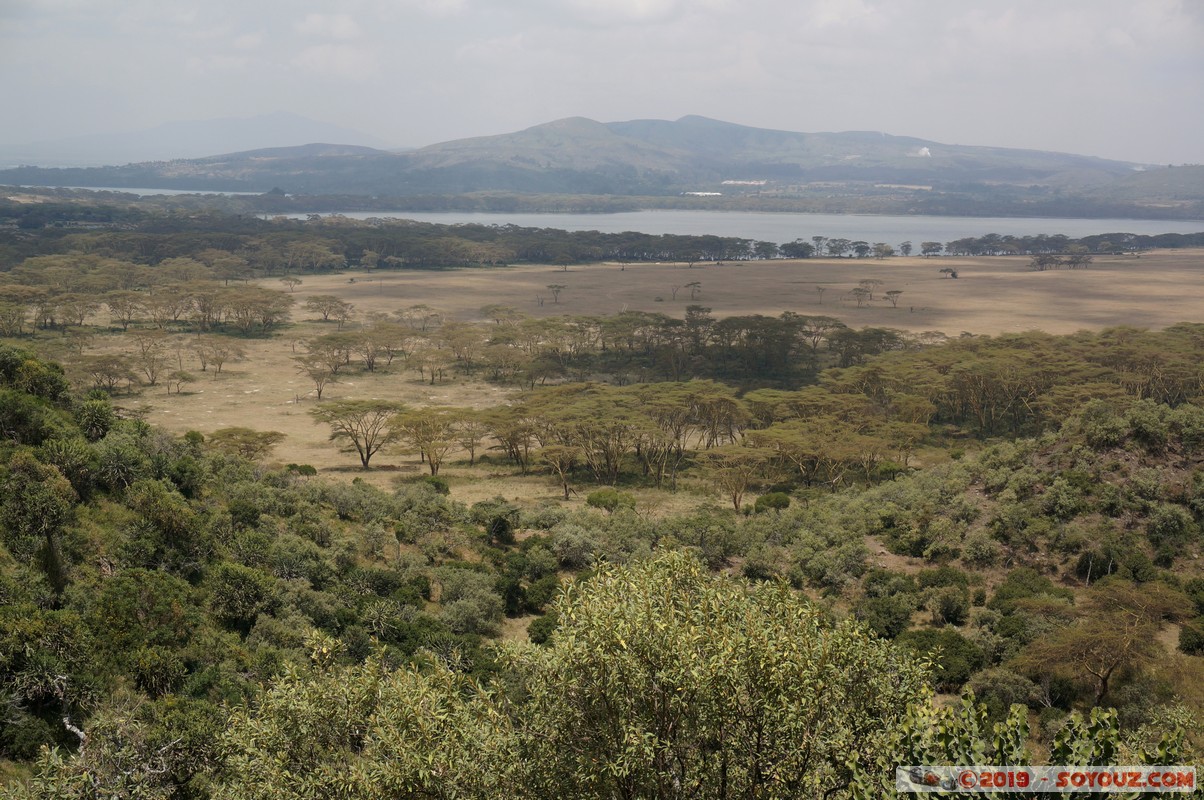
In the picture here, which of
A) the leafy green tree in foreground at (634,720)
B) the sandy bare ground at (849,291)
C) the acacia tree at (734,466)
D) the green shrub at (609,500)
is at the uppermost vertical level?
the sandy bare ground at (849,291)

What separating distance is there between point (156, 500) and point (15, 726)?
9.91 meters

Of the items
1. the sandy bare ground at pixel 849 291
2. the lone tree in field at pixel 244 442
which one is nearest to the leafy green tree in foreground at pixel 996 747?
the lone tree in field at pixel 244 442

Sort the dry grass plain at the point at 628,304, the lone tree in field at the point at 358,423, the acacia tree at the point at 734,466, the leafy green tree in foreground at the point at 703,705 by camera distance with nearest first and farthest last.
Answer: the leafy green tree in foreground at the point at 703,705, the acacia tree at the point at 734,466, the lone tree in field at the point at 358,423, the dry grass plain at the point at 628,304

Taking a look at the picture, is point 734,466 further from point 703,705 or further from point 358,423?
point 703,705

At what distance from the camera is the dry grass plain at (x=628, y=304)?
49156 mm

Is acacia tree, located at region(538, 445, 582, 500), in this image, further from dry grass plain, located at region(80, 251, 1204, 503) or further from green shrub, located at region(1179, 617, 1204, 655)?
green shrub, located at region(1179, 617, 1204, 655)

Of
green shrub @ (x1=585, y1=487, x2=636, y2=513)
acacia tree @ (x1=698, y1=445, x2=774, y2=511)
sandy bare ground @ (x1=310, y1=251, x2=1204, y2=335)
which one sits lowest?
green shrub @ (x1=585, y1=487, x2=636, y2=513)

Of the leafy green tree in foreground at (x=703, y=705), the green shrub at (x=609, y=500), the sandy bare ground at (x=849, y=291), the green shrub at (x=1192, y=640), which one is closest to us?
the leafy green tree in foreground at (x=703, y=705)

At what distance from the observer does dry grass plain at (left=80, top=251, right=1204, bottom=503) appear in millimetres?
49156

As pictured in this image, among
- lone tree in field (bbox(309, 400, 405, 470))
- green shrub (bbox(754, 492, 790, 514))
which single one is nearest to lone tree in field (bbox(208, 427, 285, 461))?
lone tree in field (bbox(309, 400, 405, 470))

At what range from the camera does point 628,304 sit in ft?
337

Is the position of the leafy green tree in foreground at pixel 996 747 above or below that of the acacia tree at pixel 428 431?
above

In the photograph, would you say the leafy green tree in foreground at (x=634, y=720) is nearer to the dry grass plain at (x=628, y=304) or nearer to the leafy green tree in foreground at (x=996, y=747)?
the leafy green tree in foreground at (x=996, y=747)

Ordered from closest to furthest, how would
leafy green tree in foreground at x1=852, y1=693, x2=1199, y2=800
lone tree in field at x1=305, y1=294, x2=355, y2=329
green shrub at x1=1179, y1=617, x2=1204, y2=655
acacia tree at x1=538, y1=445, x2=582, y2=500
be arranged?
leafy green tree in foreground at x1=852, y1=693, x2=1199, y2=800 < green shrub at x1=1179, y1=617, x2=1204, y2=655 < acacia tree at x1=538, y1=445, x2=582, y2=500 < lone tree in field at x1=305, y1=294, x2=355, y2=329
